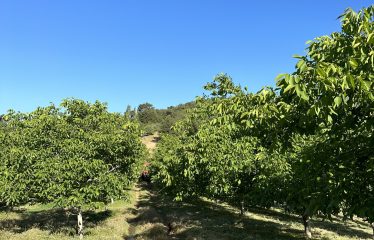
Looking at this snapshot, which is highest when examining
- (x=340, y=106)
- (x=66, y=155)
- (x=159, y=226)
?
(x=340, y=106)

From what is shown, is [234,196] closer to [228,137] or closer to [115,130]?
[228,137]

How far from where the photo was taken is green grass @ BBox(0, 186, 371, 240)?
25.8 m

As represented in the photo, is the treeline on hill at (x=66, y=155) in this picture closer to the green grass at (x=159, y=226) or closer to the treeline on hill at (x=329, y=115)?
the green grass at (x=159, y=226)

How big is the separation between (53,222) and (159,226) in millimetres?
10702

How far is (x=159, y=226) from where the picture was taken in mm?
29188

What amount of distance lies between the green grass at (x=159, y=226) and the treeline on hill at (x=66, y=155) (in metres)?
3.12

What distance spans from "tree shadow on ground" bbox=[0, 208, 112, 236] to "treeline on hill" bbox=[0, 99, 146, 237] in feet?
15.7

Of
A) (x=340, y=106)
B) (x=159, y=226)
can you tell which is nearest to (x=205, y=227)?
(x=159, y=226)

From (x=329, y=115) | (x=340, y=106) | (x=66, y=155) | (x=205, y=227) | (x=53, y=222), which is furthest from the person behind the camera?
(x=53, y=222)

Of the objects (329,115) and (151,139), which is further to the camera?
(151,139)

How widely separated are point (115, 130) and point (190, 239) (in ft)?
31.0

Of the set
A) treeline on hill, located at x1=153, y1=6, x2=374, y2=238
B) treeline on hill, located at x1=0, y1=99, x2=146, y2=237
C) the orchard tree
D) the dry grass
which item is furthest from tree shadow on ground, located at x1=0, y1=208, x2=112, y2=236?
the dry grass

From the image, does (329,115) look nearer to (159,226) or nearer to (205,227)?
(205,227)

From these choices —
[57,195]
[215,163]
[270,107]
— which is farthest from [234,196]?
[270,107]
